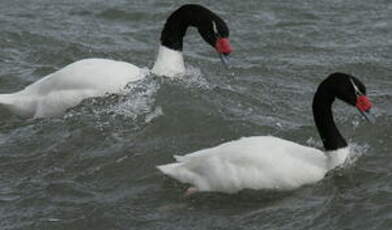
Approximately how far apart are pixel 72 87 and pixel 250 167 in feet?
9.08

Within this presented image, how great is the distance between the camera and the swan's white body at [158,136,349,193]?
7969mm

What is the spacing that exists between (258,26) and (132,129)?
16.0ft

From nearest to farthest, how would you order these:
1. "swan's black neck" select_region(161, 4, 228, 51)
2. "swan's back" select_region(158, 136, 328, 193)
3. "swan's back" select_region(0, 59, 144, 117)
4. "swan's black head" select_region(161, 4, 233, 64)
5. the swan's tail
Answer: "swan's back" select_region(158, 136, 328, 193)
the swan's tail
"swan's back" select_region(0, 59, 144, 117)
"swan's black head" select_region(161, 4, 233, 64)
"swan's black neck" select_region(161, 4, 228, 51)

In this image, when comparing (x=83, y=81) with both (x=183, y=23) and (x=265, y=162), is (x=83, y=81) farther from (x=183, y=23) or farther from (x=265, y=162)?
(x=265, y=162)

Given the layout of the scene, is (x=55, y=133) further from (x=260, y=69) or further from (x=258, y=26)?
(x=258, y=26)

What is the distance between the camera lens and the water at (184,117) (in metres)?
7.79

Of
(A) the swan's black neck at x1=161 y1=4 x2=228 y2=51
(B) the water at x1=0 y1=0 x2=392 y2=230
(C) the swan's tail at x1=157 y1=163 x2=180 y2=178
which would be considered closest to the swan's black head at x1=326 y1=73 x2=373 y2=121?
(B) the water at x1=0 y1=0 x2=392 y2=230

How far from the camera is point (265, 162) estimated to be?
7.97 metres

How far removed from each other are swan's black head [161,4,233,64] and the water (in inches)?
19.8

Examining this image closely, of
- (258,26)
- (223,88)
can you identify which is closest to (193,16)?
(223,88)

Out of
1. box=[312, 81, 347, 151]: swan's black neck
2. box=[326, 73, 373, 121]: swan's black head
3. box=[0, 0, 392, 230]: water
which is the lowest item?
box=[0, 0, 392, 230]: water

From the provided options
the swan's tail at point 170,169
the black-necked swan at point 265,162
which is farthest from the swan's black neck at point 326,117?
the swan's tail at point 170,169

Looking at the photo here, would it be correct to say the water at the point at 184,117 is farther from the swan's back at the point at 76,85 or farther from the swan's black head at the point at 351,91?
the swan's black head at the point at 351,91

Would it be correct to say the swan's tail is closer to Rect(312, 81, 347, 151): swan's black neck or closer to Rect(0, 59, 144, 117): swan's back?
Rect(312, 81, 347, 151): swan's black neck
